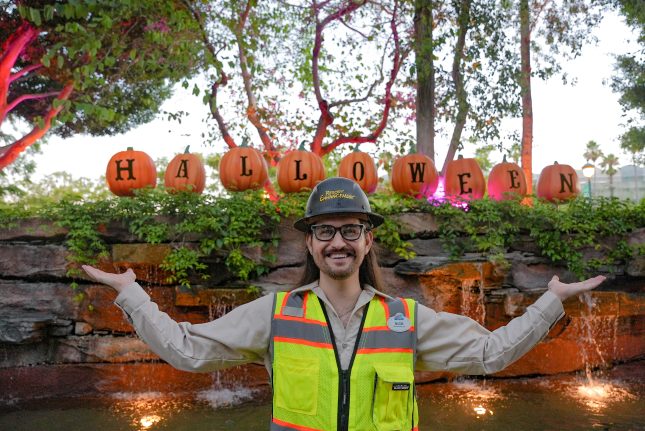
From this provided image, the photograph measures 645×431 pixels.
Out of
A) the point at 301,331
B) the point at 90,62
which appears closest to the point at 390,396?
the point at 301,331

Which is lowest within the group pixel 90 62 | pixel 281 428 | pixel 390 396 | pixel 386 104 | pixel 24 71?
pixel 281 428

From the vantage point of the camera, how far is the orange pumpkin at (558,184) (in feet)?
23.8

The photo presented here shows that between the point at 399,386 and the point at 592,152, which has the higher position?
the point at 592,152

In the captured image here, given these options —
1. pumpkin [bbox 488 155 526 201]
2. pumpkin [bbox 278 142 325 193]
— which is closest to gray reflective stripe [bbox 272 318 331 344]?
pumpkin [bbox 278 142 325 193]

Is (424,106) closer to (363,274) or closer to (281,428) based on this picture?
(363,274)

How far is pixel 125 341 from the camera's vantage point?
231 inches

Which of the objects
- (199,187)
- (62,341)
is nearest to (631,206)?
(199,187)

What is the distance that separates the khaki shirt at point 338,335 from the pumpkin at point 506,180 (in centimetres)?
553

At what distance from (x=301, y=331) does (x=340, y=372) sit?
21cm

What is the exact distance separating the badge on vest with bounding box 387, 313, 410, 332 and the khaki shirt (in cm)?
8

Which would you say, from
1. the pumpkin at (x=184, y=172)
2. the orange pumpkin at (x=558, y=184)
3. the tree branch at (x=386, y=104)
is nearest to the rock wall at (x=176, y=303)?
the pumpkin at (x=184, y=172)

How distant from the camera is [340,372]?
1922 millimetres

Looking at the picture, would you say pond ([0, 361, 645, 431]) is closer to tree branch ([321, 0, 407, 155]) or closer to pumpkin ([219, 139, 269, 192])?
pumpkin ([219, 139, 269, 192])

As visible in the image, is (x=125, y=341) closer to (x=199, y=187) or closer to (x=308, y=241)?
(x=199, y=187)
